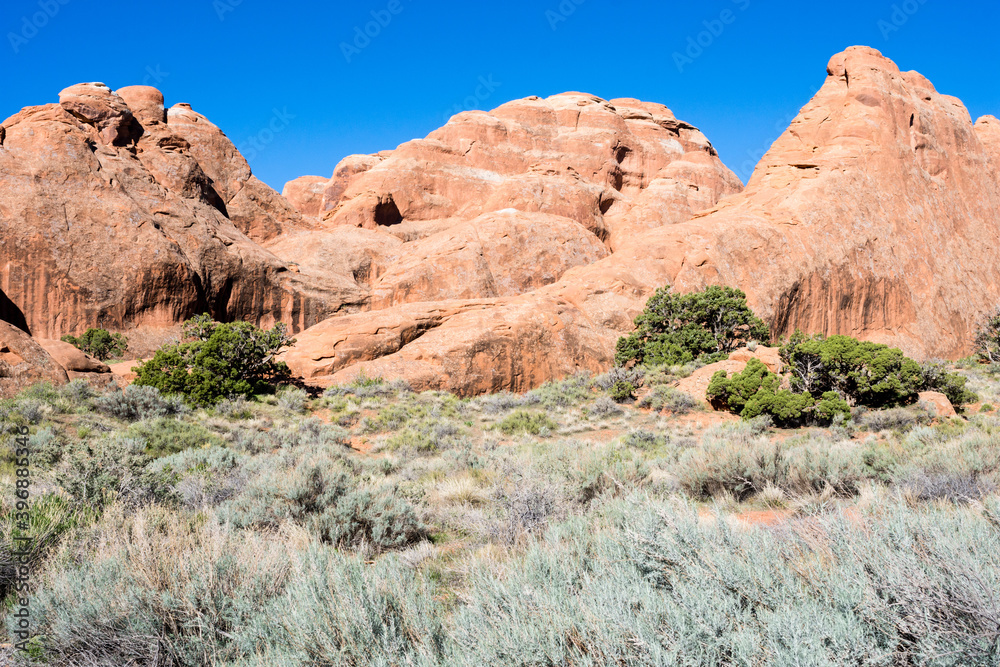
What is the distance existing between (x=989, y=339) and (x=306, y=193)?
55.9m

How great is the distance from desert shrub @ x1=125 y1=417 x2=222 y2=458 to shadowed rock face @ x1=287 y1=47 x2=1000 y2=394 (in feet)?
23.0


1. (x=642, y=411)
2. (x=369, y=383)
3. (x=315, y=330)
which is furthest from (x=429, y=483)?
(x=315, y=330)

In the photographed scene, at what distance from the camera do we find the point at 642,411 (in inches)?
603

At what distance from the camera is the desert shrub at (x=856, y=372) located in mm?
13164

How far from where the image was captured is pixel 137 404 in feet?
39.8

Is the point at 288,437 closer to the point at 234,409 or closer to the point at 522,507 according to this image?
the point at 234,409

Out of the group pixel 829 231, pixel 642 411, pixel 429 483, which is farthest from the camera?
pixel 829 231

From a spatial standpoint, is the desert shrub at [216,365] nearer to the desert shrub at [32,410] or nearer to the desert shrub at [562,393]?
the desert shrub at [32,410]

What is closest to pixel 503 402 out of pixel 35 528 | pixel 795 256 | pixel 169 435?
pixel 169 435

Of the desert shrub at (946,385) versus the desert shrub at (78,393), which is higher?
the desert shrub at (946,385)

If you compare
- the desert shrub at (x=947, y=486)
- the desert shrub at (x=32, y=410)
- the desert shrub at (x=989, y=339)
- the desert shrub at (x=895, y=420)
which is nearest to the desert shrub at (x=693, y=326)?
the desert shrub at (x=895, y=420)

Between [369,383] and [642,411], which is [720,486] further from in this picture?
[369,383]

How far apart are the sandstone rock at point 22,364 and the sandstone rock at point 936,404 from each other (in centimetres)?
2016

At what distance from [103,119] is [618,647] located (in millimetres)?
39339
